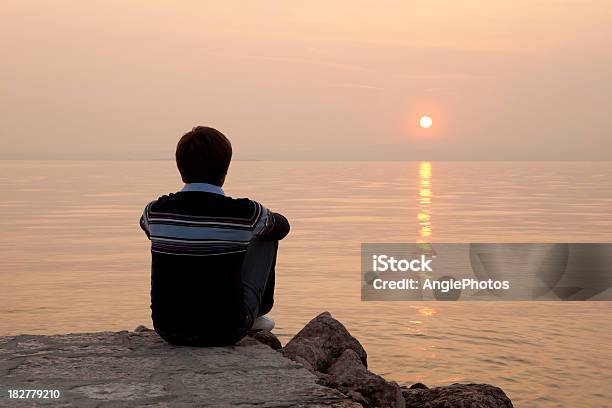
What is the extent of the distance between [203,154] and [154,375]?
1.47 metres

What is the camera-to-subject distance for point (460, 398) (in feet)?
19.9

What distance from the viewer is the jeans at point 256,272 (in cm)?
550

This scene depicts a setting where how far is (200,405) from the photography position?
4438 millimetres

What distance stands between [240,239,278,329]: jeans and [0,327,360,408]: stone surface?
33 cm

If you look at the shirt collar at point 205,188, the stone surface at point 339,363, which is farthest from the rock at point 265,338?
the shirt collar at point 205,188

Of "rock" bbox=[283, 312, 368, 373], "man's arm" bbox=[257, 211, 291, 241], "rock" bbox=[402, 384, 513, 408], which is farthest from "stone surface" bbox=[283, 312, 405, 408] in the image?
"man's arm" bbox=[257, 211, 291, 241]

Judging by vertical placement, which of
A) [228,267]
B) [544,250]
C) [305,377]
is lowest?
[544,250]

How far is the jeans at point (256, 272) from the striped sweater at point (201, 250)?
13 centimetres

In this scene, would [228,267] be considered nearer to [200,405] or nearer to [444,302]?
→ [200,405]

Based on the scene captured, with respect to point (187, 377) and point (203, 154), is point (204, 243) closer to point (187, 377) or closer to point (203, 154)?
point (203, 154)

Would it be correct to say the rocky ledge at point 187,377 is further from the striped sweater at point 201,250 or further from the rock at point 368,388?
the striped sweater at point 201,250

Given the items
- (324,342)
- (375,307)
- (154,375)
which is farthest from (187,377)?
(375,307)

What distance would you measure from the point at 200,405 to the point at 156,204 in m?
1.47

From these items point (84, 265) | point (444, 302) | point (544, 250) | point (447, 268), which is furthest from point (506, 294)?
point (84, 265)
